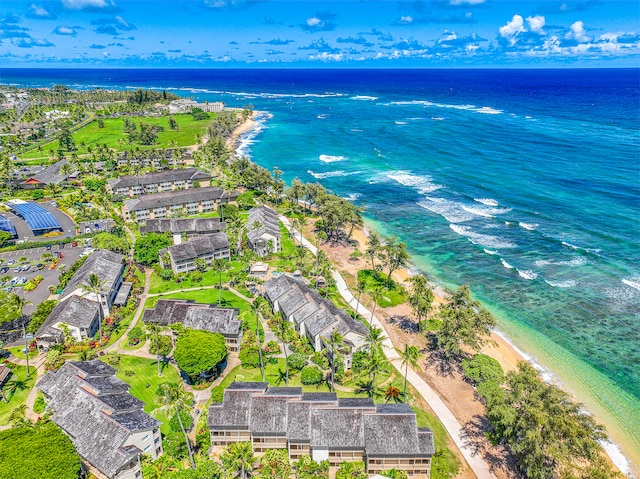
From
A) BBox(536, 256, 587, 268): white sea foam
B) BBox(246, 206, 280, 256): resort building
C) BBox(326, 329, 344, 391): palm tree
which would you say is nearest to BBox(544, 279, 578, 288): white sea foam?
BBox(536, 256, 587, 268): white sea foam

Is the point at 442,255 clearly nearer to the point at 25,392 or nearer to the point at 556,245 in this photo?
the point at 556,245

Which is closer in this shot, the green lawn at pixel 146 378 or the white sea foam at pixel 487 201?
the green lawn at pixel 146 378

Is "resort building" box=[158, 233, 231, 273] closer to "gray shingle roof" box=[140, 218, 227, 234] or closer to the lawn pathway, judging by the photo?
the lawn pathway

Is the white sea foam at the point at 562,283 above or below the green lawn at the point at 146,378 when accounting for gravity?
below

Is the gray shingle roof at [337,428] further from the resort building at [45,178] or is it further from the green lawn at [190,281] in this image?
the resort building at [45,178]

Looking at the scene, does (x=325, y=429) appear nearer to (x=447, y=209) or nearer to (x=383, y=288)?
(x=383, y=288)

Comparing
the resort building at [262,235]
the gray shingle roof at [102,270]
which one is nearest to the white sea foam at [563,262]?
the resort building at [262,235]

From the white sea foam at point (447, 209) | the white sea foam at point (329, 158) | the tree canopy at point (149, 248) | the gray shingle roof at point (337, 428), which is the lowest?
the white sea foam at point (329, 158)

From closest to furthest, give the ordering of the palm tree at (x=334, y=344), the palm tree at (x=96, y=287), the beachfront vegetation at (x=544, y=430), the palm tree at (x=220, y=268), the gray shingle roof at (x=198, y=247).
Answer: the beachfront vegetation at (x=544, y=430), the palm tree at (x=334, y=344), the palm tree at (x=96, y=287), the palm tree at (x=220, y=268), the gray shingle roof at (x=198, y=247)
